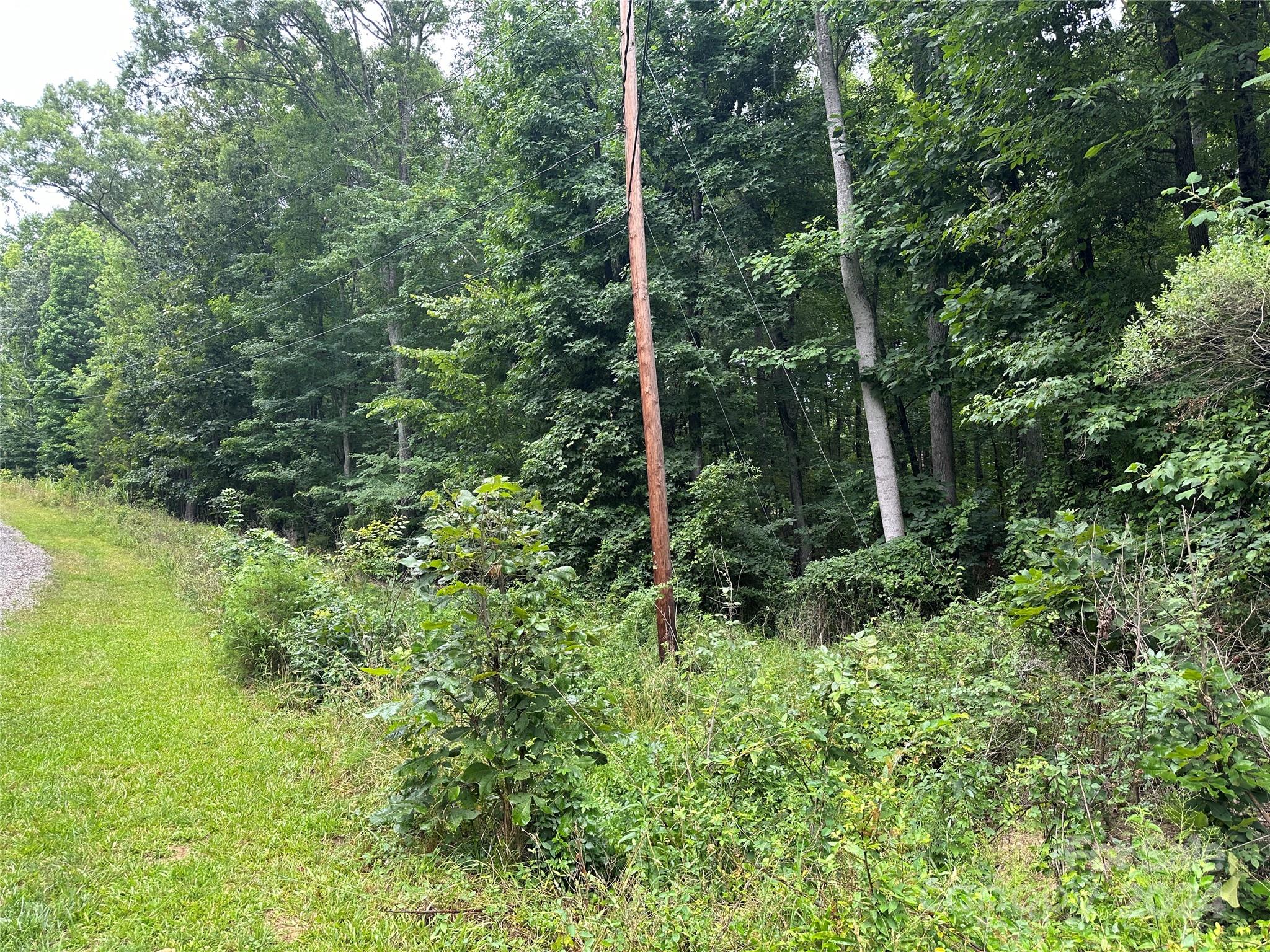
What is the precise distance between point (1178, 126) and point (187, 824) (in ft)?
33.6

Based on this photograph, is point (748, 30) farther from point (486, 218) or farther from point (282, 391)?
point (282, 391)

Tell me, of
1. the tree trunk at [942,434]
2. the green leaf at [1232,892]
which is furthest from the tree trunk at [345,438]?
the green leaf at [1232,892]

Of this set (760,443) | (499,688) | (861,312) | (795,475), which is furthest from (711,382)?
(499,688)

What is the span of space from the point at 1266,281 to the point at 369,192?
19.0m

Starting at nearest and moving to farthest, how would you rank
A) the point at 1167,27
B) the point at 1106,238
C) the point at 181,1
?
the point at 1167,27
the point at 1106,238
the point at 181,1

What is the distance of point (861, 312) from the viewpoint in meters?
9.91

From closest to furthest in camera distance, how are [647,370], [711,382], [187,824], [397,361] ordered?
[187,824] → [647,370] → [711,382] → [397,361]

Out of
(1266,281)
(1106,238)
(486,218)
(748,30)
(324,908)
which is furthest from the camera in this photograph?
(486,218)

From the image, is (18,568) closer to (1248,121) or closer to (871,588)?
(871,588)

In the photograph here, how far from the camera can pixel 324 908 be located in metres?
3.32

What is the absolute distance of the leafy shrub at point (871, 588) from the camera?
337 inches

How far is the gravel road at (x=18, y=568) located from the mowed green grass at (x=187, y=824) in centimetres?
295

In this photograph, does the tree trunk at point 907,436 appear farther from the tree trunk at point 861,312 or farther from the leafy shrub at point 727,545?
the leafy shrub at point 727,545

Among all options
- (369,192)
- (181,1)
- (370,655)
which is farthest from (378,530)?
(181,1)
